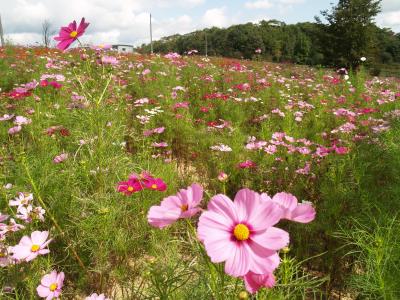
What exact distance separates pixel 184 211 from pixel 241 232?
140 millimetres

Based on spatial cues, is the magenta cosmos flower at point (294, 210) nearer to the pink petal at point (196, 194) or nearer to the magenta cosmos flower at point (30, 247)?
the pink petal at point (196, 194)

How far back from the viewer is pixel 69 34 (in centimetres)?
186

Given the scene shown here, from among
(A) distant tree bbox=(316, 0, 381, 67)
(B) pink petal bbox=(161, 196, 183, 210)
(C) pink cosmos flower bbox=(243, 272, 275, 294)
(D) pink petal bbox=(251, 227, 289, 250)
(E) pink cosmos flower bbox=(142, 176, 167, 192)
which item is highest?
(A) distant tree bbox=(316, 0, 381, 67)

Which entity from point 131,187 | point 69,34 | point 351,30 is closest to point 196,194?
point 131,187

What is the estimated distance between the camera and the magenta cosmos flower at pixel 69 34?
1.81 meters

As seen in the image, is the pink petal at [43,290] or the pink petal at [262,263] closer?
the pink petal at [262,263]

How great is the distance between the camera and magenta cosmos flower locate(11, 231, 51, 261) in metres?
1.32

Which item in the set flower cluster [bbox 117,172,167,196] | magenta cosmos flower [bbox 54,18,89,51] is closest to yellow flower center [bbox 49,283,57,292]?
flower cluster [bbox 117,172,167,196]

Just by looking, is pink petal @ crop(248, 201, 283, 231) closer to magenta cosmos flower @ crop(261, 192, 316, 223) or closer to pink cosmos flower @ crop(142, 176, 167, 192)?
→ magenta cosmos flower @ crop(261, 192, 316, 223)

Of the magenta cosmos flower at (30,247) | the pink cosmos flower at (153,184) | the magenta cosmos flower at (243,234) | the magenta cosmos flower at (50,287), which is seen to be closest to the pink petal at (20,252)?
the magenta cosmos flower at (30,247)

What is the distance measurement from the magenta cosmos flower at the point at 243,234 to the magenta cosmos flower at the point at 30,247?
931mm

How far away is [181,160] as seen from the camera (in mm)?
3602

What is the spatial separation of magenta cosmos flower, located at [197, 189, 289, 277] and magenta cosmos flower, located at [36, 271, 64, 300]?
911 mm

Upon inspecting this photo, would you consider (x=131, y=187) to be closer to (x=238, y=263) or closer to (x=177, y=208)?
(x=177, y=208)
